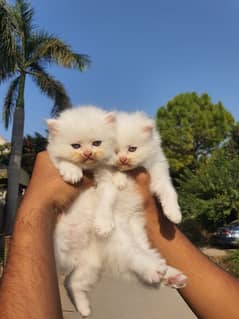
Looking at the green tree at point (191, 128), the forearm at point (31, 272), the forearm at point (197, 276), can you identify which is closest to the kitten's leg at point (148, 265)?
the forearm at point (197, 276)

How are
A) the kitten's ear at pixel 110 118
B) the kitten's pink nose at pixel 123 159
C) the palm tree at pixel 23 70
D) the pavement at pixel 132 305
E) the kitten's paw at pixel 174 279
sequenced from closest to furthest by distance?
the kitten's paw at pixel 174 279 < the kitten's pink nose at pixel 123 159 < the kitten's ear at pixel 110 118 < the pavement at pixel 132 305 < the palm tree at pixel 23 70

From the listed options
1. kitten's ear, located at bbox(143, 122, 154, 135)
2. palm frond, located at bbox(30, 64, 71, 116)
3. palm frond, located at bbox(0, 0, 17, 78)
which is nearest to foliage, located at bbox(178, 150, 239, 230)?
palm frond, located at bbox(30, 64, 71, 116)

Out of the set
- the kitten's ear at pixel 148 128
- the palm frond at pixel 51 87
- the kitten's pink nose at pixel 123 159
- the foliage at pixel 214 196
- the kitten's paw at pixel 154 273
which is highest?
the palm frond at pixel 51 87

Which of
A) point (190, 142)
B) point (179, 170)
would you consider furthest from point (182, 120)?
point (179, 170)

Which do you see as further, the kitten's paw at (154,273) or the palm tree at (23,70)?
the palm tree at (23,70)

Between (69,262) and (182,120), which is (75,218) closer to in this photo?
(69,262)

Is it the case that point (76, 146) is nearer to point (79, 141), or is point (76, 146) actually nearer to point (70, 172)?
point (79, 141)

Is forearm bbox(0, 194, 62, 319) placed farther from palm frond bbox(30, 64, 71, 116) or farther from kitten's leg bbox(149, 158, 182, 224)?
palm frond bbox(30, 64, 71, 116)

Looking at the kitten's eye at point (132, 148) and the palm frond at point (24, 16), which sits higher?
the palm frond at point (24, 16)

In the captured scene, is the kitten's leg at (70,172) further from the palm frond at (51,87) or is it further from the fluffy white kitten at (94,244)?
the palm frond at (51,87)
